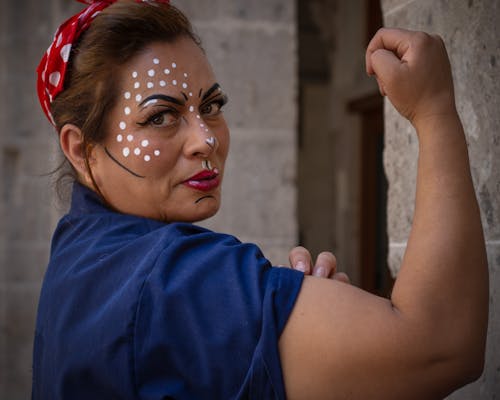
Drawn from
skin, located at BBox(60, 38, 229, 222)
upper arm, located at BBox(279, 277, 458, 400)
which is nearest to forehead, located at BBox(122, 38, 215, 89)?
skin, located at BBox(60, 38, 229, 222)

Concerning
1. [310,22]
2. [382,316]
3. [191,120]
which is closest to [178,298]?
[382,316]

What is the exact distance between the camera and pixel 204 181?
1.21 m

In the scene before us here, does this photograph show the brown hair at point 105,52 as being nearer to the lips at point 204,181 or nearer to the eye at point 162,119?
the eye at point 162,119

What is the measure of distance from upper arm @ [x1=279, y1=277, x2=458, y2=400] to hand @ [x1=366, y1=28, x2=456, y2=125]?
298 mm

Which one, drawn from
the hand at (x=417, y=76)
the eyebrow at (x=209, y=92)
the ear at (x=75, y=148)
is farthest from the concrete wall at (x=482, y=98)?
the ear at (x=75, y=148)

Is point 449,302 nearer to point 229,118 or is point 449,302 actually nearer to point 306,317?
point 306,317

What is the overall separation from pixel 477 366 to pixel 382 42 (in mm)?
510

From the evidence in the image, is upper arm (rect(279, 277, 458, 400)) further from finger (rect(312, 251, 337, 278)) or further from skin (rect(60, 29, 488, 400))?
finger (rect(312, 251, 337, 278))

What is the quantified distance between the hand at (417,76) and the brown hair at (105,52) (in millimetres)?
458

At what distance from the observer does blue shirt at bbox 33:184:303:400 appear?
0.91 m

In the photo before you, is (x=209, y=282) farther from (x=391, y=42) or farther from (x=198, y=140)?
(x=391, y=42)

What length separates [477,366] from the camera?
896mm

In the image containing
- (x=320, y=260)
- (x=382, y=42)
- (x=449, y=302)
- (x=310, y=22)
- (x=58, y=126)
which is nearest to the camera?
(x=449, y=302)

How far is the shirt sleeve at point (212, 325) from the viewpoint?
0.91 meters
